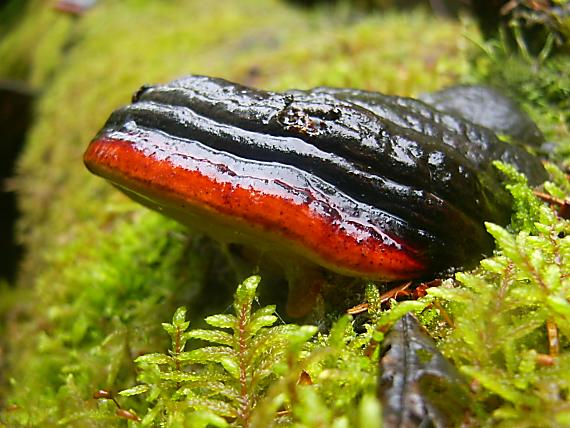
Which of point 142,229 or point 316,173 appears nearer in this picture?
point 316,173

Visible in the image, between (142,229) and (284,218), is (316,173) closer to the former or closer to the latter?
A: (284,218)

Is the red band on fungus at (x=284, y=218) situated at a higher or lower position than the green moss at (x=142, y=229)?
higher

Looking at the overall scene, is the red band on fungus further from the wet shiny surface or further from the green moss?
the green moss

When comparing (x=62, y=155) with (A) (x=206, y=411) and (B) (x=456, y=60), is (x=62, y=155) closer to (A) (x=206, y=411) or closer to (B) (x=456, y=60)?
(B) (x=456, y=60)

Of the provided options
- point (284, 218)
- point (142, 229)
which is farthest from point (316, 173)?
point (142, 229)

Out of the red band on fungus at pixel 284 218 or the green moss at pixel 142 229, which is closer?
the green moss at pixel 142 229

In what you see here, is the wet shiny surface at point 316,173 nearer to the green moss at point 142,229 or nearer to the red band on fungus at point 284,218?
the red band on fungus at point 284,218

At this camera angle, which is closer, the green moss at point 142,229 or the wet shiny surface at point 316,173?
the green moss at point 142,229

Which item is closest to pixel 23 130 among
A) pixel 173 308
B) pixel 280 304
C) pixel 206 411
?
pixel 173 308

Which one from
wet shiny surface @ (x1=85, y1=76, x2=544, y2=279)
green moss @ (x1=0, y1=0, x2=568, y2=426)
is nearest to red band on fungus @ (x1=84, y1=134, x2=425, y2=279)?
wet shiny surface @ (x1=85, y1=76, x2=544, y2=279)

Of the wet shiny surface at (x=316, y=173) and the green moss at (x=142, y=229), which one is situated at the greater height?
the wet shiny surface at (x=316, y=173)

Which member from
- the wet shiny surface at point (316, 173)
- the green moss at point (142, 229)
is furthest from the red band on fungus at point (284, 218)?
the green moss at point (142, 229)
